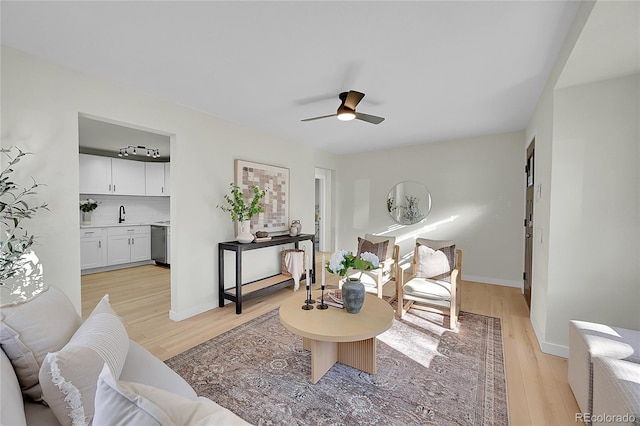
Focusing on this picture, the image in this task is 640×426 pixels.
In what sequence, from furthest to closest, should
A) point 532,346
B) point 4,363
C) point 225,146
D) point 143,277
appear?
1. point 143,277
2. point 225,146
3. point 532,346
4. point 4,363

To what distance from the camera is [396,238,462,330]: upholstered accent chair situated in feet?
9.53

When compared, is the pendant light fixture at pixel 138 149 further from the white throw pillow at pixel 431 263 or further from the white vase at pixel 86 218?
the white throw pillow at pixel 431 263

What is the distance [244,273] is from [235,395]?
6.99ft

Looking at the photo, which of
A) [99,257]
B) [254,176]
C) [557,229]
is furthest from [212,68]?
[99,257]

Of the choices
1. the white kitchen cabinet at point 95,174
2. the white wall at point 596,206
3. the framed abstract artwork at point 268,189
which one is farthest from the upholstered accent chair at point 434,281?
the white kitchen cabinet at point 95,174

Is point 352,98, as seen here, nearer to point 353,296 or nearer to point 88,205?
point 353,296

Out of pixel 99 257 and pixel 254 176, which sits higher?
pixel 254 176

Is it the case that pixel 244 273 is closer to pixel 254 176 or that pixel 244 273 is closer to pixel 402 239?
pixel 254 176

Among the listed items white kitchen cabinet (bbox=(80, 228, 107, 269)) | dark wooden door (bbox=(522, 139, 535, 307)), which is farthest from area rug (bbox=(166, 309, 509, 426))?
white kitchen cabinet (bbox=(80, 228, 107, 269))

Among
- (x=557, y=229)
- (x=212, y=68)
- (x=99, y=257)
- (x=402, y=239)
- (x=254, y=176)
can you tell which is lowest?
(x=99, y=257)

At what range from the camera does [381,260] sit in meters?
3.85

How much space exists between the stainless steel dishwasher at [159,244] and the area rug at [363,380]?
11.8 ft

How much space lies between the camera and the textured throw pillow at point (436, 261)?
10.5 feet

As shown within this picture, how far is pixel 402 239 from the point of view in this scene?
5.28 meters
